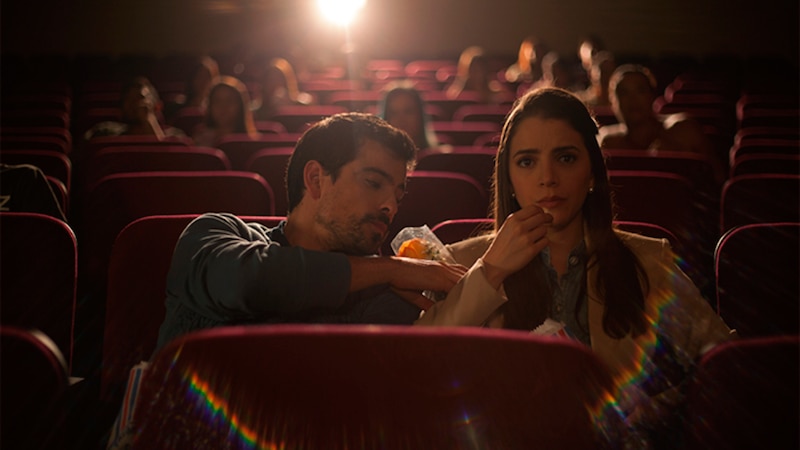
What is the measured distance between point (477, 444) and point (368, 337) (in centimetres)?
18

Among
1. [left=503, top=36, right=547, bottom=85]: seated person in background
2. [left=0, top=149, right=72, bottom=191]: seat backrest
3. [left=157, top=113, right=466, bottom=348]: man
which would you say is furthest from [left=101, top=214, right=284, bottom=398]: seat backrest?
[left=503, top=36, right=547, bottom=85]: seated person in background

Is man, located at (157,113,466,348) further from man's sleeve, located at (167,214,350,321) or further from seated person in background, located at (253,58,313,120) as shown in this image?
seated person in background, located at (253,58,313,120)

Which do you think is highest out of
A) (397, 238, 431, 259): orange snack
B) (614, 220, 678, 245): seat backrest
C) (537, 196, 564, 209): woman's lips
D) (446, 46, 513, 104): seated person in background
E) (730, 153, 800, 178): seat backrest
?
(537, 196, 564, 209): woman's lips

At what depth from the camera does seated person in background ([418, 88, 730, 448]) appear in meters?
1.63

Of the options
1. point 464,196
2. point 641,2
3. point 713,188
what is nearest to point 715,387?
point 464,196

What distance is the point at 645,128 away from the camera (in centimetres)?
392

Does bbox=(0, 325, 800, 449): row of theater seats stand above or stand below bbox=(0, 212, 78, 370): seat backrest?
above

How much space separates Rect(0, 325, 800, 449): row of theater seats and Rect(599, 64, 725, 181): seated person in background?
310 centimetres

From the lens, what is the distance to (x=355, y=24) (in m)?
13.2

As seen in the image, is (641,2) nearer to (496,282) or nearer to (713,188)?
(713,188)

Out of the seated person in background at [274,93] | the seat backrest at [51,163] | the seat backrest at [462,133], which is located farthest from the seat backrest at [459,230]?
the seated person in background at [274,93]

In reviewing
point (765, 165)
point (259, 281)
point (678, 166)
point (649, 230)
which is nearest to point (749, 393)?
point (259, 281)

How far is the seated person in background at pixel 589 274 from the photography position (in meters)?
1.63

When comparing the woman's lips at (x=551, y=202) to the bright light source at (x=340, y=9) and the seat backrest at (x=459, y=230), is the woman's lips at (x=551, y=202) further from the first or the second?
the bright light source at (x=340, y=9)
